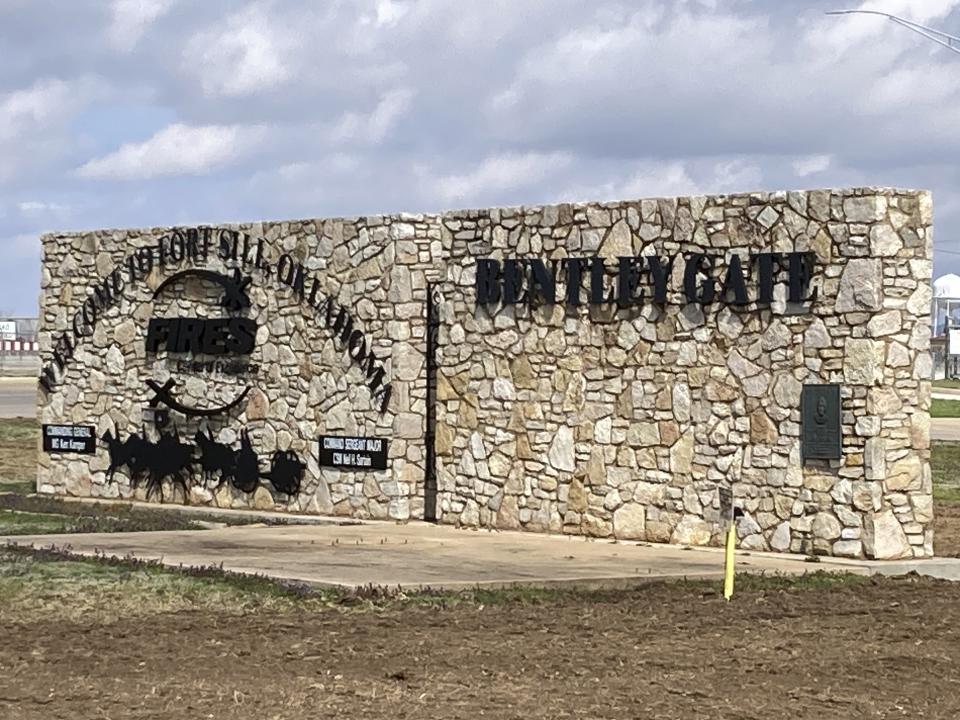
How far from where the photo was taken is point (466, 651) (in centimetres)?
1269

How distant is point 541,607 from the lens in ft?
49.1

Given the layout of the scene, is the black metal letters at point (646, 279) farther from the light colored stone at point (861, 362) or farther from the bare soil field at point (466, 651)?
the bare soil field at point (466, 651)

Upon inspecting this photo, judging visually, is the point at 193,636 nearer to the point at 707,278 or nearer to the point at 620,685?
the point at 620,685

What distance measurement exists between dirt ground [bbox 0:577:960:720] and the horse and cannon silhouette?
8536mm

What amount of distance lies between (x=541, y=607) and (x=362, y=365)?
8108 mm

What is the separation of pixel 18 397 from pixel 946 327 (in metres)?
49.8

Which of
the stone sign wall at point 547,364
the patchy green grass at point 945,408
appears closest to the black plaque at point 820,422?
the stone sign wall at point 547,364

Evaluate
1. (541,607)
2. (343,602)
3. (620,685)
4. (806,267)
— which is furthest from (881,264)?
(620,685)

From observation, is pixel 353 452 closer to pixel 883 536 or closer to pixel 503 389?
pixel 503 389

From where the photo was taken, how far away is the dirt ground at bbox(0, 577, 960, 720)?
10.9 m

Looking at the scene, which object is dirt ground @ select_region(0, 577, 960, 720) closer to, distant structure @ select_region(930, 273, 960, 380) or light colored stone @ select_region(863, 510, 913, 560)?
light colored stone @ select_region(863, 510, 913, 560)

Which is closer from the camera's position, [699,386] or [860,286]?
[860,286]

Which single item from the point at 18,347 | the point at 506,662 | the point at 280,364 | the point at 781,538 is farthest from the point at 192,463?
the point at 18,347

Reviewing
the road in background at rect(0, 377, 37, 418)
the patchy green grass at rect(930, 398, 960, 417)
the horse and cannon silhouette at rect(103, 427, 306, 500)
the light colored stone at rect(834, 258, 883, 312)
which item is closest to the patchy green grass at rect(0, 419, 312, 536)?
the horse and cannon silhouette at rect(103, 427, 306, 500)
